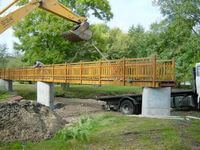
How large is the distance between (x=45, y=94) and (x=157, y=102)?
37.7ft

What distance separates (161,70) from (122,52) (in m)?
56.5

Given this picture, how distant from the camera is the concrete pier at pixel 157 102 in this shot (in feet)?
54.3

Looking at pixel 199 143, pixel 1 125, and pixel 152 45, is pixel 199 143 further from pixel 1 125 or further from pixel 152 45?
pixel 152 45

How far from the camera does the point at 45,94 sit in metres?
26.3

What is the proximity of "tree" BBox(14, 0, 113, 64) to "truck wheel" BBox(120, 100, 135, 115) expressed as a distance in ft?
56.1

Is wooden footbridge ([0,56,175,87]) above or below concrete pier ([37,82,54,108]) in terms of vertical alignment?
above

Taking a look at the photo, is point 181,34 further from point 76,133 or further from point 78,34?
point 76,133

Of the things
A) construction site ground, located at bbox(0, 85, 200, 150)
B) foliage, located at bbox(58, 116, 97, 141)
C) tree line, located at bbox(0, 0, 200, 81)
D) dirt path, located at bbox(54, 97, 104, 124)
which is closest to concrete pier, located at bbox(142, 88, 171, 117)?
dirt path, located at bbox(54, 97, 104, 124)

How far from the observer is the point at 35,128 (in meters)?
10.3

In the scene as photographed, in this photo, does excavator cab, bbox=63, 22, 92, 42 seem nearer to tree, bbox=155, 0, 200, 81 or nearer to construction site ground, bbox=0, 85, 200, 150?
construction site ground, bbox=0, 85, 200, 150

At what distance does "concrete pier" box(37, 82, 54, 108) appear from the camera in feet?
84.6

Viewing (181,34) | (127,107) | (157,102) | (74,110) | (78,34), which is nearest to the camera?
(78,34)

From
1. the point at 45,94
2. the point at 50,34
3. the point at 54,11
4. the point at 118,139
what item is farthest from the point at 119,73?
the point at 50,34

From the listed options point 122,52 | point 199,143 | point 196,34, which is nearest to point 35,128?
point 199,143
